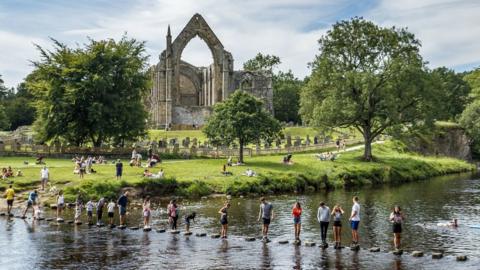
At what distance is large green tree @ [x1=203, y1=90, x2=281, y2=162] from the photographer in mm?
62906

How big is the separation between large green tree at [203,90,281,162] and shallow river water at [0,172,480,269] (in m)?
16.9

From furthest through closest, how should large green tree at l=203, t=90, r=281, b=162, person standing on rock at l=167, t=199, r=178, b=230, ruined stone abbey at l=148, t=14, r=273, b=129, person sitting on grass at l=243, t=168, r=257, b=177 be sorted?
ruined stone abbey at l=148, t=14, r=273, b=129, large green tree at l=203, t=90, r=281, b=162, person sitting on grass at l=243, t=168, r=257, b=177, person standing on rock at l=167, t=199, r=178, b=230

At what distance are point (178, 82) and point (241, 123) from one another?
6460 cm

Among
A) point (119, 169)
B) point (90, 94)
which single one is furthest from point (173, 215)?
point (90, 94)

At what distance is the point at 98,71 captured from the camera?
71.7 m

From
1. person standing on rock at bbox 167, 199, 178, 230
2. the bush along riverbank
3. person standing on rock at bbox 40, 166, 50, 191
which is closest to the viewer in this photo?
person standing on rock at bbox 167, 199, 178, 230

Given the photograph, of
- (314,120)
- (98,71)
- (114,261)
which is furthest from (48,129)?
(114,261)

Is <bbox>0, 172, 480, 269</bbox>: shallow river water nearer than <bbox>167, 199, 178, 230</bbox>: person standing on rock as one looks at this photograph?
Yes

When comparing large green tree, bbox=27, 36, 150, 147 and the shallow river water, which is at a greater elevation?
large green tree, bbox=27, 36, 150, 147

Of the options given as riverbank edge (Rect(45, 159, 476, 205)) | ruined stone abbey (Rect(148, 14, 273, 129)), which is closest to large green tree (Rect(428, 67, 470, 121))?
ruined stone abbey (Rect(148, 14, 273, 129))

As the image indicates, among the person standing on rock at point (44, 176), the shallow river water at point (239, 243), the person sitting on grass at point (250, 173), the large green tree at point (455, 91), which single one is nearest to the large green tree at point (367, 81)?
the person sitting on grass at point (250, 173)

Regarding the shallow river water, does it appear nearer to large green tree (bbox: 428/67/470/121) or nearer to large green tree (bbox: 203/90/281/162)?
large green tree (bbox: 203/90/281/162)

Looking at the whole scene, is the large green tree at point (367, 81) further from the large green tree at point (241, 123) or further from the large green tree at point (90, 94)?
the large green tree at point (90, 94)

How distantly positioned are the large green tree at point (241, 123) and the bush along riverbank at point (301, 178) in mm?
2953
